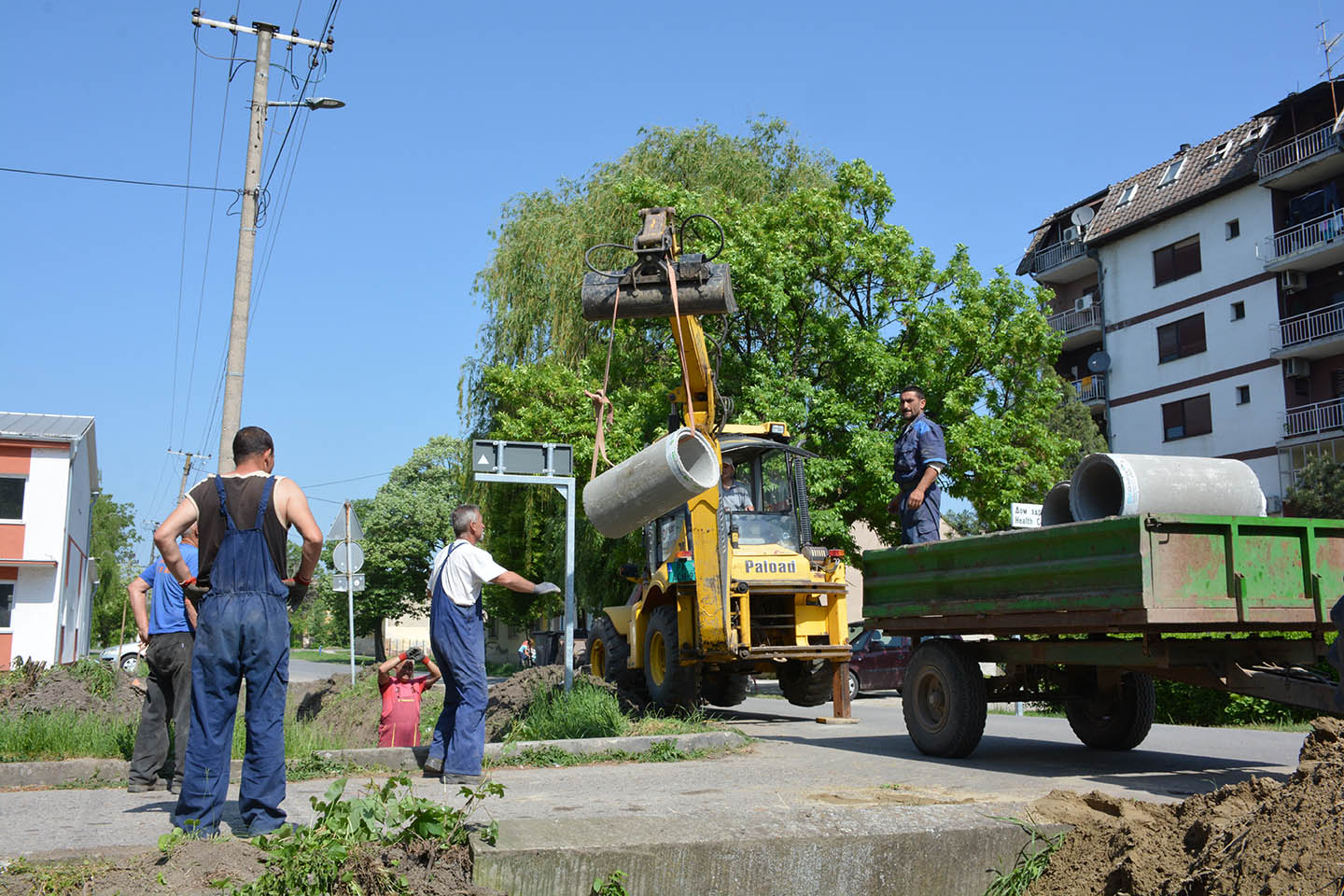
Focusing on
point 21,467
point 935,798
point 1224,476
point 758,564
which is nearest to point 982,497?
point 758,564

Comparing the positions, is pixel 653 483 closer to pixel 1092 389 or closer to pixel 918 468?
pixel 918 468

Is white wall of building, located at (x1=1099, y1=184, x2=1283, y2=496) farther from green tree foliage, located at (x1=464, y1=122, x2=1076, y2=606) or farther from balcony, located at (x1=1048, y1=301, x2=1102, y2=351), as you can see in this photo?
green tree foliage, located at (x1=464, y1=122, x2=1076, y2=606)

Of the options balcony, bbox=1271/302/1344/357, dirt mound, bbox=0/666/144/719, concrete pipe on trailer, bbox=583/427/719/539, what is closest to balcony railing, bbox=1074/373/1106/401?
balcony, bbox=1271/302/1344/357

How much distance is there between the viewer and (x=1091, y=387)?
42.3 metres

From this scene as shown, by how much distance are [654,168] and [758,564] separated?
57.8ft

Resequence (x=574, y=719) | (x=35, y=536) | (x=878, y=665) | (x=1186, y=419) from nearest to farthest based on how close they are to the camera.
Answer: (x=574, y=719) < (x=878, y=665) < (x=35, y=536) < (x=1186, y=419)

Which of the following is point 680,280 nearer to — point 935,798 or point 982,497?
point 935,798

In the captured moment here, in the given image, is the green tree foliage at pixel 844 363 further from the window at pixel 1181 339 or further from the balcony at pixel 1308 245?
the window at pixel 1181 339

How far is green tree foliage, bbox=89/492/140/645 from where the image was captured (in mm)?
65125

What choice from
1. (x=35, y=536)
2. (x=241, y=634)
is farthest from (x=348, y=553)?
(x=35, y=536)

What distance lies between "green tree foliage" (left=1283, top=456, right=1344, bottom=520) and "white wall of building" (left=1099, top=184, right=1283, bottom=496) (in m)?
4.04

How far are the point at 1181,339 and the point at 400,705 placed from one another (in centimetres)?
3465

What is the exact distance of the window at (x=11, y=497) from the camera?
110 ft

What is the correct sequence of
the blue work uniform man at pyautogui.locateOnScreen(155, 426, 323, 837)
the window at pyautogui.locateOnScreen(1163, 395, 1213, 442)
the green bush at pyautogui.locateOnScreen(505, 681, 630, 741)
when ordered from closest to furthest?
the blue work uniform man at pyautogui.locateOnScreen(155, 426, 323, 837), the green bush at pyautogui.locateOnScreen(505, 681, 630, 741), the window at pyautogui.locateOnScreen(1163, 395, 1213, 442)
